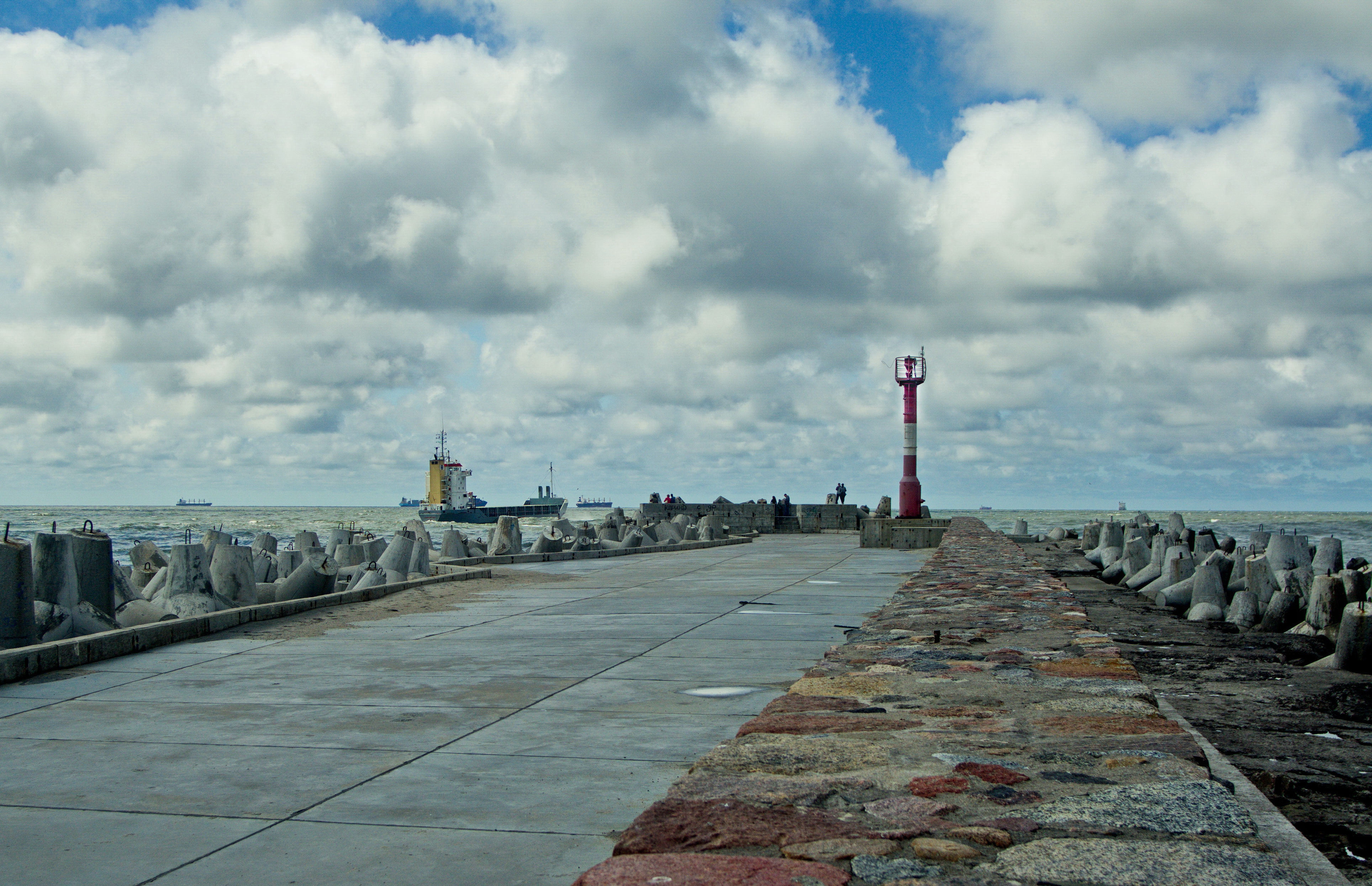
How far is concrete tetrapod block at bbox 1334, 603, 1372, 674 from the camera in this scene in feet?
28.6

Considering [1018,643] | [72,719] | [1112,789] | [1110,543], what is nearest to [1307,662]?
[1018,643]

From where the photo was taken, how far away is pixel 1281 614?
12.3 metres

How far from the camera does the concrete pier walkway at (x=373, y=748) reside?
3.27 metres

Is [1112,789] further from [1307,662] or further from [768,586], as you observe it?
[768,586]

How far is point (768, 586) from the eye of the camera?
14477 mm

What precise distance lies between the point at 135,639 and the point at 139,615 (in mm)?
1536

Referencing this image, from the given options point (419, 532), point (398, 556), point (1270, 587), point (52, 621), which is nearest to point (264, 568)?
point (398, 556)

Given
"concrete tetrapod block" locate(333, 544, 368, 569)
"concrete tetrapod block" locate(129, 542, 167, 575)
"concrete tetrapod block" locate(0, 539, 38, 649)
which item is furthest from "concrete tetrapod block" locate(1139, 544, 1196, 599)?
"concrete tetrapod block" locate(129, 542, 167, 575)

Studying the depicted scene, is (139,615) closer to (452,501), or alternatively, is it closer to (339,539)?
(339,539)

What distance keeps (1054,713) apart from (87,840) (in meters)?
3.37

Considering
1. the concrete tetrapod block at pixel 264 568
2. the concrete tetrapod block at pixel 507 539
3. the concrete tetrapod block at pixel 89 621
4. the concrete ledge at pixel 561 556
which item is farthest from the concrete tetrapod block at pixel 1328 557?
the concrete tetrapod block at pixel 264 568

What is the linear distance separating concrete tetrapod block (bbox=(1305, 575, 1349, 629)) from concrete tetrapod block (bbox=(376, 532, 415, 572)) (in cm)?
1200

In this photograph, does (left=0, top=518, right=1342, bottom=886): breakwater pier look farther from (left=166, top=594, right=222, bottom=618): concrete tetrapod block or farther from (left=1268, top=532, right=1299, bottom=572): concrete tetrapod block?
(left=1268, top=532, right=1299, bottom=572): concrete tetrapod block

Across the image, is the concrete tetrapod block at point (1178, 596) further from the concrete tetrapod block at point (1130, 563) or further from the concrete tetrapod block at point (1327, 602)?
the concrete tetrapod block at point (1130, 563)
